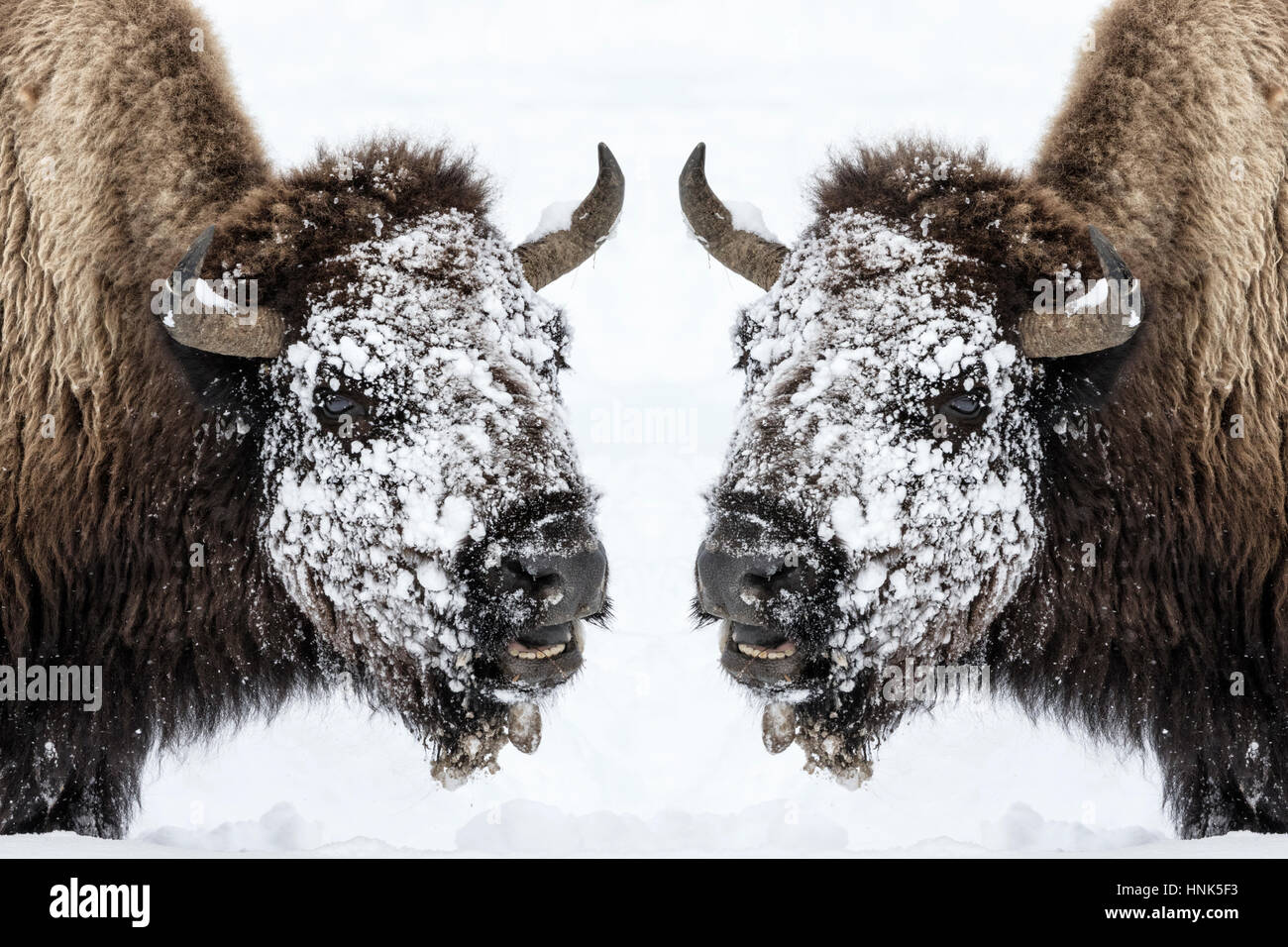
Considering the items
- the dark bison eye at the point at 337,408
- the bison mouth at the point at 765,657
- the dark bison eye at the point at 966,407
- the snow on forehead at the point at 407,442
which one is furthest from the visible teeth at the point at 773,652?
the dark bison eye at the point at 337,408

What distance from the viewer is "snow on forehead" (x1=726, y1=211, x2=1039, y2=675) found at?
12.7 feet

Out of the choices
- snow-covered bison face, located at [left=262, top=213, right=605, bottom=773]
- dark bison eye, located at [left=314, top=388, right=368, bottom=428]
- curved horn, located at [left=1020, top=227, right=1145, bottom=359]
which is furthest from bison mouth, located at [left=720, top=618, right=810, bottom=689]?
dark bison eye, located at [left=314, top=388, right=368, bottom=428]

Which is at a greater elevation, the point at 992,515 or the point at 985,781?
the point at 992,515

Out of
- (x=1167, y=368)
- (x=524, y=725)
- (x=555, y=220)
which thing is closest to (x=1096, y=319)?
(x=1167, y=368)

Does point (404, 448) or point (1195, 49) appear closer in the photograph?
point (404, 448)

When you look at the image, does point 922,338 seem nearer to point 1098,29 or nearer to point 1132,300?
point 1132,300

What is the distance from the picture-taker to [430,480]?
12.7 ft

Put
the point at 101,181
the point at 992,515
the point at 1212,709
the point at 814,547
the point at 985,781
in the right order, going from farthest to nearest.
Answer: the point at 985,781 → the point at 1212,709 → the point at 101,181 → the point at 992,515 → the point at 814,547

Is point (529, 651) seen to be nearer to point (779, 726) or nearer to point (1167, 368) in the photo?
point (779, 726)

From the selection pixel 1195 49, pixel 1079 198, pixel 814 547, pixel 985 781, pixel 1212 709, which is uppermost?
pixel 1195 49

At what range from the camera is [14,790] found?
4652mm

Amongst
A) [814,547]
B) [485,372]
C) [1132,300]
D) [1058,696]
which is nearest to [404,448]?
[485,372]

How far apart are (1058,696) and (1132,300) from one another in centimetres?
163

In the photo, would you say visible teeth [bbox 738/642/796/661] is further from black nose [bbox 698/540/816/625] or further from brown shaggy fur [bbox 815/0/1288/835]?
brown shaggy fur [bbox 815/0/1288/835]
